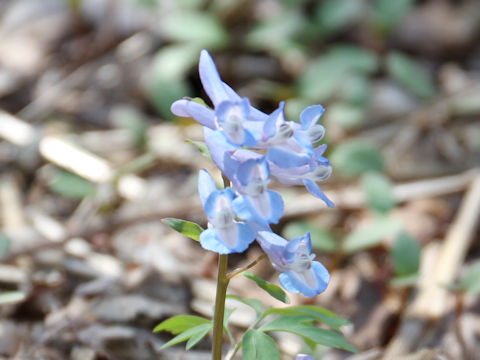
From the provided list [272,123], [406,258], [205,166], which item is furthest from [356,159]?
[272,123]

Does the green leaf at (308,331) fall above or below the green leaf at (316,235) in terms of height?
above

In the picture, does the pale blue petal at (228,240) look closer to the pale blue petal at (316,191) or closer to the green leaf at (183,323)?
the pale blue petal at (316,191)

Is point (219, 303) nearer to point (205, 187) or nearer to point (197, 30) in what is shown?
point (205, 187)

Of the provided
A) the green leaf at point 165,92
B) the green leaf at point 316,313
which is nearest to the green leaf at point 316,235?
the green leaf at point 316,313

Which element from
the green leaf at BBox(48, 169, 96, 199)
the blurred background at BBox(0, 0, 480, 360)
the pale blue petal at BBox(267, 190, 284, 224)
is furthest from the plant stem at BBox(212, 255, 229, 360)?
the green leaf at BBox(48, 169, 96, 199)

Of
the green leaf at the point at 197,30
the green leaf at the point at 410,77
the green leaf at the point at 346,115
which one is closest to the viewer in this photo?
the green leaf at the point at 346,115

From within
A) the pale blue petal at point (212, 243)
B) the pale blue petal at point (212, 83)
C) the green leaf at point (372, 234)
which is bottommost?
the green leaf at point (372, 234)

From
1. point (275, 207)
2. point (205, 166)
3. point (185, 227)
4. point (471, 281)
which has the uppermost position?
point (275, 207)
